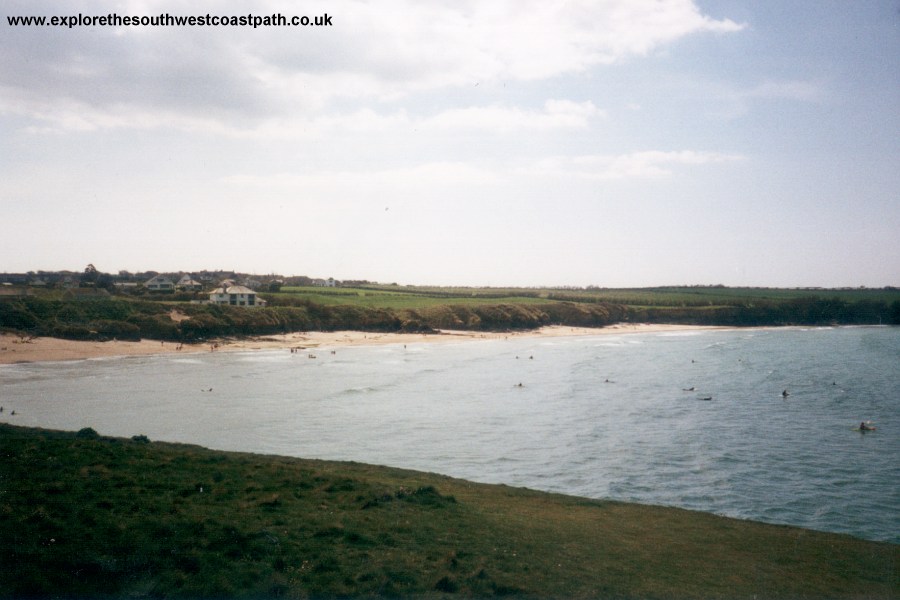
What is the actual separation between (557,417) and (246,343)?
47.8 m

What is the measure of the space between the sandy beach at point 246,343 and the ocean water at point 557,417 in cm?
447

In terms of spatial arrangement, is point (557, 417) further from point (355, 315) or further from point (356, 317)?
point (355, 315)

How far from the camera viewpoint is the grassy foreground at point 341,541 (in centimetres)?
927

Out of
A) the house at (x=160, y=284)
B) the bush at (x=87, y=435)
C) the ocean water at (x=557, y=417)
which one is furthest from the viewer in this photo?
the house at (x=160, y=284)

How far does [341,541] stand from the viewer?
11320 millimetres

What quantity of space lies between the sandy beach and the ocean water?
14.7ft

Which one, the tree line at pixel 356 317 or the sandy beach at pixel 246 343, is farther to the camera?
the tree line at pixel 356 317

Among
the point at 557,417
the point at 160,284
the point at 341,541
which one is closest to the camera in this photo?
the point at 341,541

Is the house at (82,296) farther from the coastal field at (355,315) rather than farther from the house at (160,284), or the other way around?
the house at (160,284)

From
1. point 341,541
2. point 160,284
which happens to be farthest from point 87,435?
point 160,284

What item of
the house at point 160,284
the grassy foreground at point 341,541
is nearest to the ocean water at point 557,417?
the grassy foreground at point 341,541

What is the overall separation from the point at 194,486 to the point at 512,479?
12.8 meters

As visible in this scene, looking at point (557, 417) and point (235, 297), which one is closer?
point (557, 417)

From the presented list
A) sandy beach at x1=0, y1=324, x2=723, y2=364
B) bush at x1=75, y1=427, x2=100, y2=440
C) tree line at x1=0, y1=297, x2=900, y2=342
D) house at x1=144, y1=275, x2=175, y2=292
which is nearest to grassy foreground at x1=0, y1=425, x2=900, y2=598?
bush at x1=75, y1=427, x2=100, y2=440
